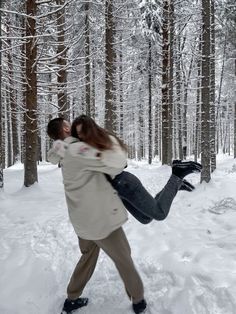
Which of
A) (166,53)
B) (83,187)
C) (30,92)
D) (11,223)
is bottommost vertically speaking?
(11,223)

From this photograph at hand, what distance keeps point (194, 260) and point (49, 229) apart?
113 inches

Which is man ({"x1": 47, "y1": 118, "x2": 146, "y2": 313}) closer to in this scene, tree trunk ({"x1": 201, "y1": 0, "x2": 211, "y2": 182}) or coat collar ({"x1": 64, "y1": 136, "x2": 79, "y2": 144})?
coat collar ({"x1": 64, "y1": 136, "x2": 79, "y2": 144})

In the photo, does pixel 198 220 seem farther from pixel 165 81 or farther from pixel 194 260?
pixel 165 81

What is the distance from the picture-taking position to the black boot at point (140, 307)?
3699 millimetres

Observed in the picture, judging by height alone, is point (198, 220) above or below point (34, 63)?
below

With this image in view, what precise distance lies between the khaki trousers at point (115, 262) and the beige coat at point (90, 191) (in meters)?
0.14

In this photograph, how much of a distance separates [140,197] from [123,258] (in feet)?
2.00

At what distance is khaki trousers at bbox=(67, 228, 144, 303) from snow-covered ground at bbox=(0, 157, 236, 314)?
28 cm

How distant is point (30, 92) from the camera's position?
10.3m

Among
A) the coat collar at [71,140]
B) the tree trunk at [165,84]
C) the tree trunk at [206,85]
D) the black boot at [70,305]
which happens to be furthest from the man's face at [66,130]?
the tree trunk at [165,84]

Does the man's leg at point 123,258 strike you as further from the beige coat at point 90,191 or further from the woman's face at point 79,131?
the woman's face at point 79,131

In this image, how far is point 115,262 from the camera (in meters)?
3.56

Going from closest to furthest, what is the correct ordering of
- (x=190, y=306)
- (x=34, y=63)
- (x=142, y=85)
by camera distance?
(x=190, y=306)
(x=34, y=63)
(x=142, y=85)

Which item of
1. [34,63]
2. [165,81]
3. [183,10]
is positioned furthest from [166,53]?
[34,63]
